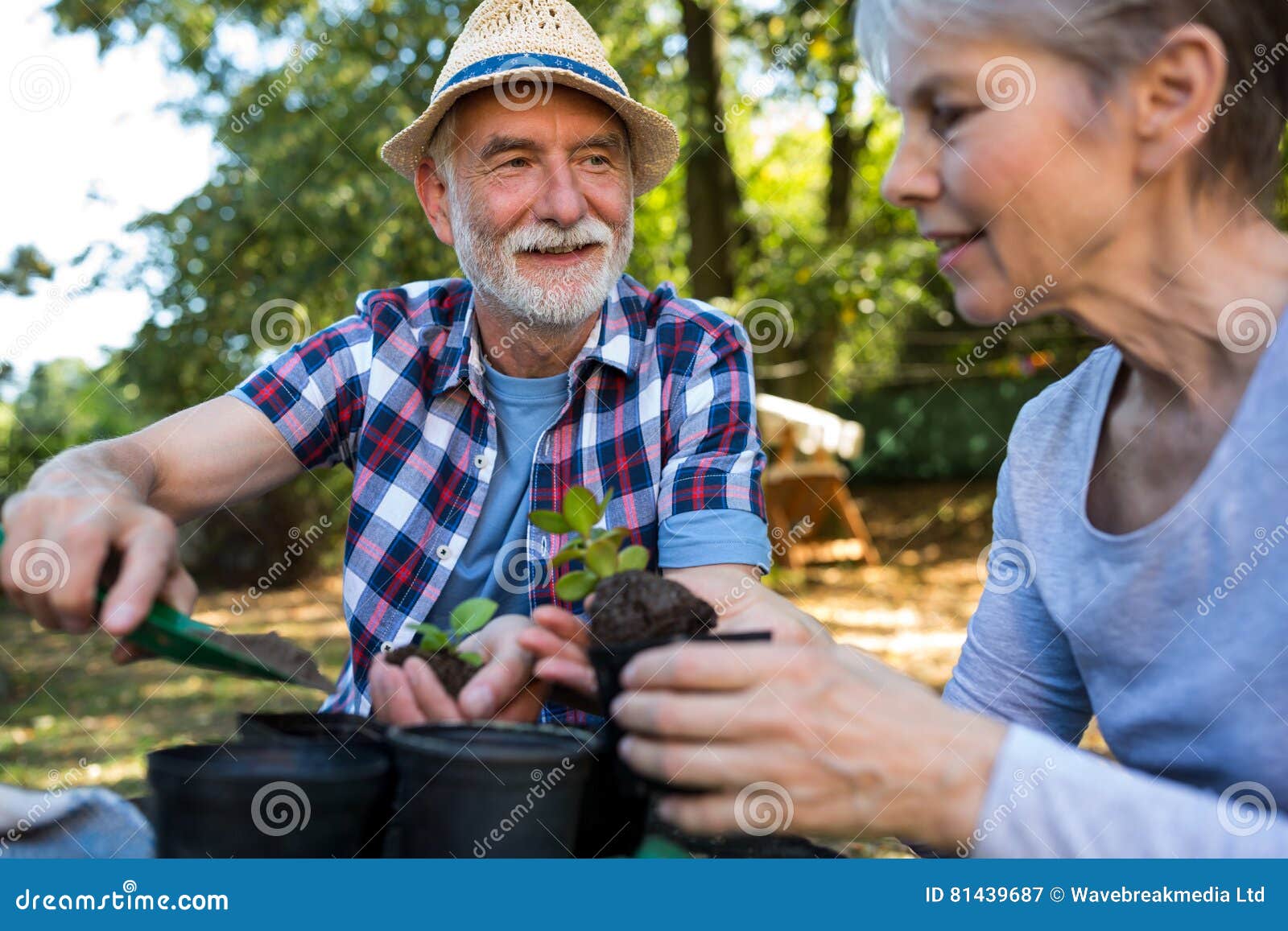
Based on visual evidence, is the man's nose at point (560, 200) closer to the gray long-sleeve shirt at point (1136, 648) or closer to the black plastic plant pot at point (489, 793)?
the gray long-sleeve shirt at point (1136, 648)

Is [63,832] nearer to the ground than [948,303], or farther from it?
nearer to the ground

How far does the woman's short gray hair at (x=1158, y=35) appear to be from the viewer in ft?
4.03

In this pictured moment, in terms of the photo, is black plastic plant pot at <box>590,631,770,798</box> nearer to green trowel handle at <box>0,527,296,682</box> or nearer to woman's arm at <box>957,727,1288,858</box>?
woman's arm at <box>957,727,1288,858</box>

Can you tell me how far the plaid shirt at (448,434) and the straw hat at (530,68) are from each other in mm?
539

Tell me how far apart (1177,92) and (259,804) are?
1.35 metres

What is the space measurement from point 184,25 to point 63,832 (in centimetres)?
774

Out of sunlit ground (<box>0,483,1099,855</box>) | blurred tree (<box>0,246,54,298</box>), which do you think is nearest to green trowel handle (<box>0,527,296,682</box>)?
sunlit ground (<box>0,483,1099,855</box>)

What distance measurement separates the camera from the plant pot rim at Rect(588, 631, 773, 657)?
1165mm

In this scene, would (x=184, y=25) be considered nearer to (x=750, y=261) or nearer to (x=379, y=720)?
(x=750, y=261)

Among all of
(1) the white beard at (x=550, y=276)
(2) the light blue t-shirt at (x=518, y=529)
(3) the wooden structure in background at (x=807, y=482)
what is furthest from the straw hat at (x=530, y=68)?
(3) the wooden structure in background at (x=807, y=482)

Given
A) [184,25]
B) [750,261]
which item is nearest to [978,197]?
[184,25]

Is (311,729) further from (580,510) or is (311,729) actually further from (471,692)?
(580,510)

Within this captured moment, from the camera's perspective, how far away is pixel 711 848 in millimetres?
1479

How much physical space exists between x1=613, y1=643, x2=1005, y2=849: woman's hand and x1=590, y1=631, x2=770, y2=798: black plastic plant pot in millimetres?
79
